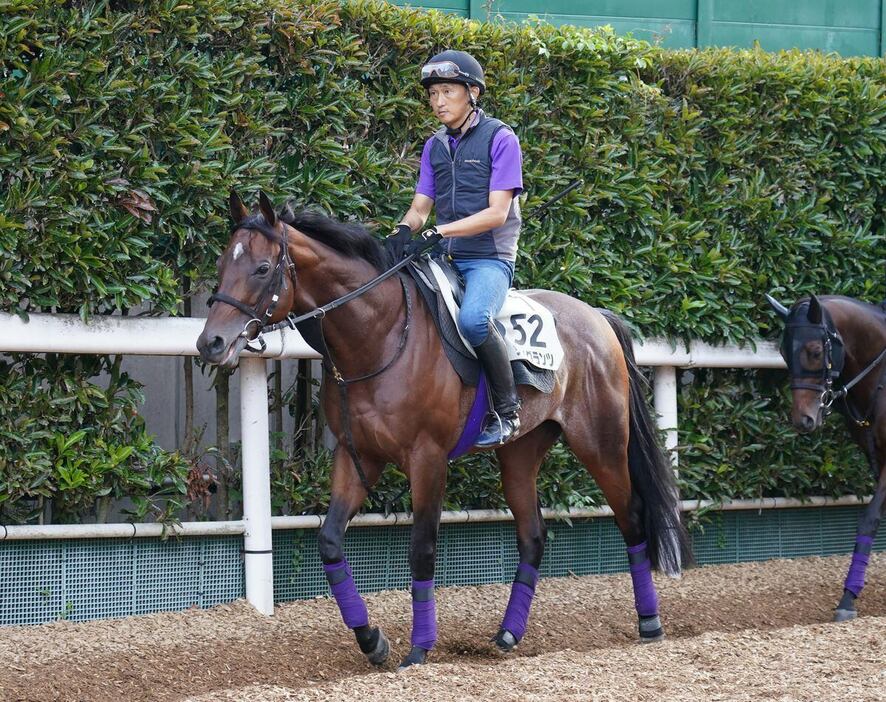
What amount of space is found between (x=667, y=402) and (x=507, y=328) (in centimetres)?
245

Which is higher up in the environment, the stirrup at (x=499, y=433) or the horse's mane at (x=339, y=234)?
the horse's mane at (x=339, y=234)

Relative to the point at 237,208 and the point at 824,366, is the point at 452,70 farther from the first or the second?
the point at 824,366

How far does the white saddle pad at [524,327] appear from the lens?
575cm

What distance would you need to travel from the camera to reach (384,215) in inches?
274

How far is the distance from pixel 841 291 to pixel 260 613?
4936mm

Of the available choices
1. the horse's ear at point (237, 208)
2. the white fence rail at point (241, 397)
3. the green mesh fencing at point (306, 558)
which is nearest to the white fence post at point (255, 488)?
the white fence rail at point (241, 397)

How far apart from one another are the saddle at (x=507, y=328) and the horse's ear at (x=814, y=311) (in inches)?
87.4

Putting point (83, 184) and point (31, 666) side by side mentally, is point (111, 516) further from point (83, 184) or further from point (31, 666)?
point (83, 184)

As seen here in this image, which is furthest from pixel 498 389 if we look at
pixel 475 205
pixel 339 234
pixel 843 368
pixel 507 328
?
pixel 843 368

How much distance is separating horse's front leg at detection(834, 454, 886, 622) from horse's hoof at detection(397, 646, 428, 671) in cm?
288

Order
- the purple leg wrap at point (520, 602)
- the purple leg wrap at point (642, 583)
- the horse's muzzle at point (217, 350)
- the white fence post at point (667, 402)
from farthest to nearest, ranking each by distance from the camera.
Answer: the white fence post at point (667, 402)
the purple leg wrap at point (642, 583)
the purple leg wrap at point (520, 602)
the horse's muzzle at point (217, 350)

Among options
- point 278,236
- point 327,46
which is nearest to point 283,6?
point 327,46

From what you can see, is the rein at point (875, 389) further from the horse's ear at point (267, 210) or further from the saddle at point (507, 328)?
the horse's ear at point (267, 210)

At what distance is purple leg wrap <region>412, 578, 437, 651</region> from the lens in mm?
5391
